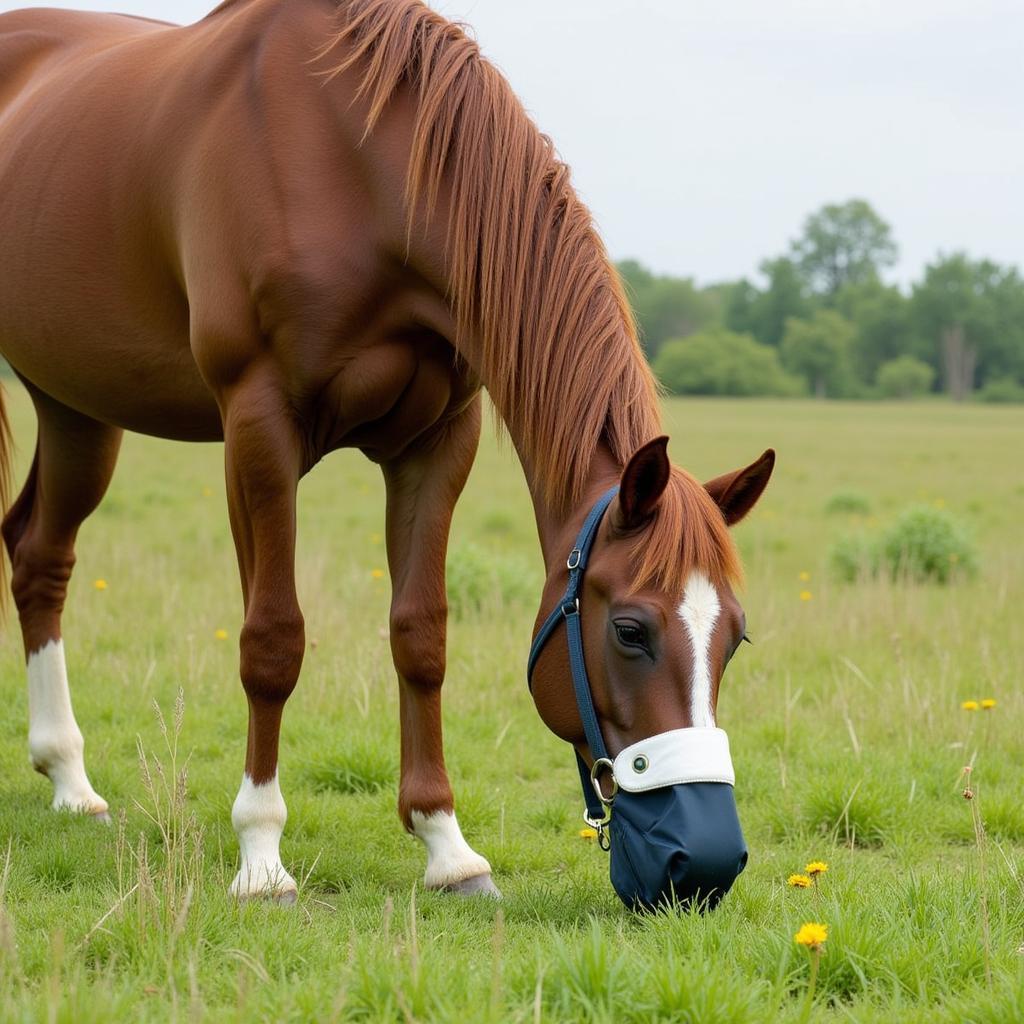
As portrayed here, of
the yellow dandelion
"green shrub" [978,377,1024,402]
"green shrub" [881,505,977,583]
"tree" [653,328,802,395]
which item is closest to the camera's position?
the yellow dandelion

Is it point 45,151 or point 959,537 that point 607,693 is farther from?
point 959,537

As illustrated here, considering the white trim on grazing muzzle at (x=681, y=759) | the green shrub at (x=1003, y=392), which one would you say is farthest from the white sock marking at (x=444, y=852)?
the green shrub at (x=1003, y=392)

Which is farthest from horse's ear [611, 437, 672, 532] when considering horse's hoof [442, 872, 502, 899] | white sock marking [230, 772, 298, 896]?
white sock marking [230, 772, 298, 896]

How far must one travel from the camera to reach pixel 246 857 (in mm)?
3324

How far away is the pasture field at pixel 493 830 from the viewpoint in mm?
2350

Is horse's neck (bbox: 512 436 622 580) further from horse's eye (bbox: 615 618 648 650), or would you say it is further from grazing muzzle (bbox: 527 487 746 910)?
horse's eye (bbox: 615 618 648 650)

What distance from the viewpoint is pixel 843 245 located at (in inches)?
4301

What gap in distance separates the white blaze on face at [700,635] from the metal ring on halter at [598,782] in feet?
0.83

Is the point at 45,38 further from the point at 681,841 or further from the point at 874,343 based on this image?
the point at 874,343

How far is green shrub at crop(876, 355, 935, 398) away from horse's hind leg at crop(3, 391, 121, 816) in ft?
253

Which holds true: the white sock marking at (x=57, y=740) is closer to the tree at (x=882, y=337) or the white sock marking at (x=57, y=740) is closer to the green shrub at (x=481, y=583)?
the green shrub at (x=481, y=583)

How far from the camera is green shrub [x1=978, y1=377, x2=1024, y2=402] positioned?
237 ft

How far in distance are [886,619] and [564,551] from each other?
453cm

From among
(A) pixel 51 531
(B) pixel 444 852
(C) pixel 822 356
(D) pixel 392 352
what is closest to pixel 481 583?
(A) pixel 51 531
